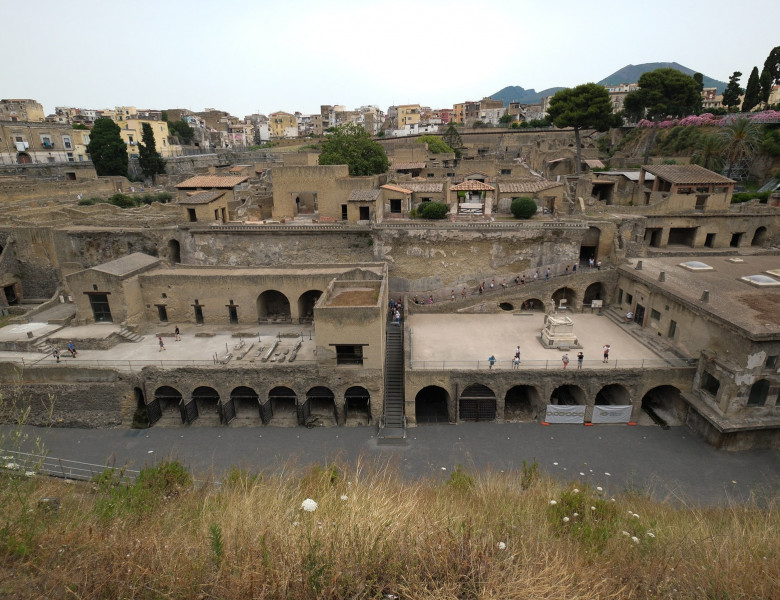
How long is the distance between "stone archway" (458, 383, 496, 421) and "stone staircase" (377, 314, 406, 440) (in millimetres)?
3101

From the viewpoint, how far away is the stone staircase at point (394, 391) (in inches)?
835

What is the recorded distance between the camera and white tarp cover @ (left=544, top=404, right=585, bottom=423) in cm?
2169

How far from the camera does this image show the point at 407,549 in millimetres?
6453

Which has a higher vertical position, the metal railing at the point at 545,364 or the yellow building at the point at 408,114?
the yellow building at the point at 408,114

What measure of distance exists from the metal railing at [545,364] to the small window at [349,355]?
8.73 ft

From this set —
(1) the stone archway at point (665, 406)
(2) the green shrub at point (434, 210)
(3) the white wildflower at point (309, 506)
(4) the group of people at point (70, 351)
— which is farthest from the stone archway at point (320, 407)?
(2) the green shrub at point (434, 210)

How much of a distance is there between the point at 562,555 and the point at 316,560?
3.93 m

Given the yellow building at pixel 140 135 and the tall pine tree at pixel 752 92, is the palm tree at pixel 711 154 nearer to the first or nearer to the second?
the tall pine tree at pixel 752 92

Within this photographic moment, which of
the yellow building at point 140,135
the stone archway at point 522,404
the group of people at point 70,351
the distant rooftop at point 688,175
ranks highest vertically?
the yellow building at point 140,135

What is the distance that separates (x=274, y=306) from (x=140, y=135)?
6756cm

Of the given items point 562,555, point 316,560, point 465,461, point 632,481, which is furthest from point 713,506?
point 316,560

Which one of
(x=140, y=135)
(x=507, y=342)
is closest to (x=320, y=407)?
(x=507, y=342)

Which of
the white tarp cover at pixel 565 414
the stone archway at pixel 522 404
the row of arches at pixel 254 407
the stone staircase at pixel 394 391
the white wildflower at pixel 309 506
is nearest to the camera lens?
the white wildflower at pixel 309 506

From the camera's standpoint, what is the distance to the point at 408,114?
118m
